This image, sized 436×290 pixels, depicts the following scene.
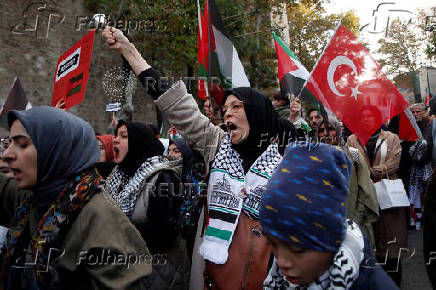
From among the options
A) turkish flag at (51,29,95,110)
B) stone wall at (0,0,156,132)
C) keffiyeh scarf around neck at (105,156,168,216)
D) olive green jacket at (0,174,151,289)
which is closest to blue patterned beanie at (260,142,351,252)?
olive green jacket at (0,174,151,289)

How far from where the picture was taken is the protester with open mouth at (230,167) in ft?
6.55

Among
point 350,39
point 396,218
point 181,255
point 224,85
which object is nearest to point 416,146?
point 396,218

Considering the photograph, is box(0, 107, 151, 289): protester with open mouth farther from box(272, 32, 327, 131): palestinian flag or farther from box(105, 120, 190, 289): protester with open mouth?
box(272, 32, 327, 131): palestinian flag

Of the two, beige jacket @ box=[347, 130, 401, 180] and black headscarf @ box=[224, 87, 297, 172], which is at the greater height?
black headscarf @ box=[224, 87, 297, 172]

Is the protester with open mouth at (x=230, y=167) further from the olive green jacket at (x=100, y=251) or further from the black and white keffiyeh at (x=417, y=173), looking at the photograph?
the black and white keffiyeh at (x=417, y=173)

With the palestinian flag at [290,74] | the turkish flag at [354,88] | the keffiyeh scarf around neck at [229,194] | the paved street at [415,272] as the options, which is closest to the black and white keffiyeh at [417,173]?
the paved street at [415,272]

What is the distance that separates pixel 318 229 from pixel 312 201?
10 centimetres

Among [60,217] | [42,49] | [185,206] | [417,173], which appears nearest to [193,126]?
[185,206]

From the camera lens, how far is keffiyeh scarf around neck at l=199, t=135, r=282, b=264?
2016 mm

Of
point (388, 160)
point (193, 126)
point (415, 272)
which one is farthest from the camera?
point (415, 272)

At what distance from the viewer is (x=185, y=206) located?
2.75 metres

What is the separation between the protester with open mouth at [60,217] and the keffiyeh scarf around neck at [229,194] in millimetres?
442

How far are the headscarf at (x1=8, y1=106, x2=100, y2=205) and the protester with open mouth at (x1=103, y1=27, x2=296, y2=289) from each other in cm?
57

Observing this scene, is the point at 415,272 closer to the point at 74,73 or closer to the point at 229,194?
the point at 229,194
